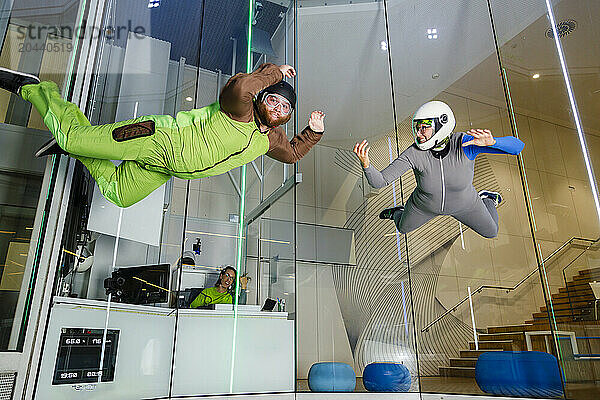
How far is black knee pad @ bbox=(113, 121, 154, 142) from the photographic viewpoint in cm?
224

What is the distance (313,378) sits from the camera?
3412 mm

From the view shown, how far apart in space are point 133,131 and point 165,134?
0.16 m

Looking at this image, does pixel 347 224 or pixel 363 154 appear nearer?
pixel 363 154

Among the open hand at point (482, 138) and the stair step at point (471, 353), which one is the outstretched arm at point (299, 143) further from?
the stair step at point (471, 353)

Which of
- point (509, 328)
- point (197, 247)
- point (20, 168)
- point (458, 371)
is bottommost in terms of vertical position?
point (458, 371)

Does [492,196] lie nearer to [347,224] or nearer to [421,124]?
[421,124]

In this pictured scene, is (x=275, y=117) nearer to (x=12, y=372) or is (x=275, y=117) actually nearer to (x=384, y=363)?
(x=12, y=372)

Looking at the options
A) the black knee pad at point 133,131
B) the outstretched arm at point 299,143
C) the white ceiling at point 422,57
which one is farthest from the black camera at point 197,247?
the white ceiling at point 422,57

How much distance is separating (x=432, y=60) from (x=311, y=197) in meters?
1.49

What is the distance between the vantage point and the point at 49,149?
89.2 inches

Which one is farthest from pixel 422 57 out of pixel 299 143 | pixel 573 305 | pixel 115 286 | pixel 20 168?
pixel 20 168

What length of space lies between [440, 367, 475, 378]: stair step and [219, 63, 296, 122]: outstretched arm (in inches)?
81.5

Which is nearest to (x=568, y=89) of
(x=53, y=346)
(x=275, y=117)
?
(x=275, y=117)

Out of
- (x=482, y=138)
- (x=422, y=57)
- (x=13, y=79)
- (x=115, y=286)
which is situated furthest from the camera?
(x=422, y=57)
